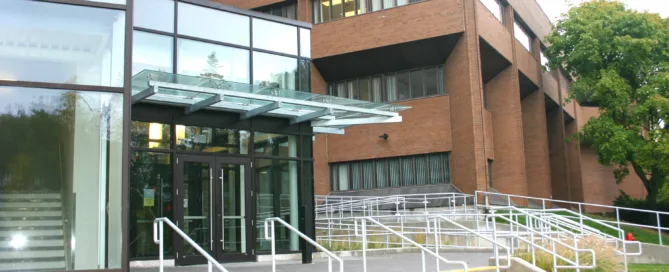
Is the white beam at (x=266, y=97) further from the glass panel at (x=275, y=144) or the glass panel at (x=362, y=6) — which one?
the glass panel at (x=362, y=6)

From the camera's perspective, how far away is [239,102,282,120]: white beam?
13789 mm

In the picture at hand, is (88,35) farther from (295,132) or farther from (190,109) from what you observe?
(295,132)

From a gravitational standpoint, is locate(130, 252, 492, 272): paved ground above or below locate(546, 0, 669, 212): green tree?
below

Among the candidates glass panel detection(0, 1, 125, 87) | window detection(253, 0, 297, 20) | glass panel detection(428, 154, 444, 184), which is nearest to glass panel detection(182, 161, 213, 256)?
glass panel detection(0, 1, 125, 87)

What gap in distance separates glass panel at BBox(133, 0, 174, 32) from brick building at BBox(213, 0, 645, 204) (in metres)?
14.9

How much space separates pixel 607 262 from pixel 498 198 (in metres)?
15.2

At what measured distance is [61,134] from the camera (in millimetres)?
9562

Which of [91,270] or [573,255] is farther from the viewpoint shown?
[573,255]

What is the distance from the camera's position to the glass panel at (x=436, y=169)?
93.9 feet

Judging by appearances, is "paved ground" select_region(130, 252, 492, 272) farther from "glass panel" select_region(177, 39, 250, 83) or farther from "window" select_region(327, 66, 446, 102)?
"window" select_region(327, 66, 446, 102)

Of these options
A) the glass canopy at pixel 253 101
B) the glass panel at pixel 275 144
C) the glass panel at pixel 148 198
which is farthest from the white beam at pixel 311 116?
the glass panel at pixel 148 198

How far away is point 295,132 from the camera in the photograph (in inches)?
626

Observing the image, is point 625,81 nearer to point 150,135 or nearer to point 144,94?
point 150,135

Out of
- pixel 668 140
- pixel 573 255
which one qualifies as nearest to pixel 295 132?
pixel 573 255
